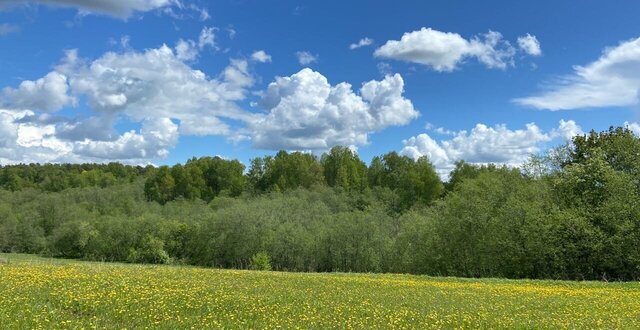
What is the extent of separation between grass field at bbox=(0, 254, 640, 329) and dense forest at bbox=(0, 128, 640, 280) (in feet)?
78.8

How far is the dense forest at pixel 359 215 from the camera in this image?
48406 millimetres

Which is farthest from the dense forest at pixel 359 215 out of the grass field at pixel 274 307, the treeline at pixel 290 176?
the grass field at pixel 274 307

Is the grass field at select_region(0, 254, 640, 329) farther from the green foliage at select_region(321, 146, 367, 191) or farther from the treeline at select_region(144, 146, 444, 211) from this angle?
the green foliage at select_region(321, 146, 367, 191)

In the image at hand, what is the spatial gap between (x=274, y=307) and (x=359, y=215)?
74859mm

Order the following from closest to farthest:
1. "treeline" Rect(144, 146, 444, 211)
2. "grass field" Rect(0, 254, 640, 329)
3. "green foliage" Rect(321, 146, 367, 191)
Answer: "grass field" Rect(0, 254, 640, 329)
"treeline" Rect(144, 146, 444, 211)
"green foliage" Rect(321, 146, 367, 191)

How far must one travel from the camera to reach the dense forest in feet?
159

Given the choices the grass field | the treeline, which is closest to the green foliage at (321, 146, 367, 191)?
the treeline

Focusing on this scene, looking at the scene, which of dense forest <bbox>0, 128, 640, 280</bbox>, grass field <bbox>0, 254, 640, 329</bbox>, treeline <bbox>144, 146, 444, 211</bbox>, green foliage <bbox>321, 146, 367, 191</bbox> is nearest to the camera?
grass field <bbox>0, 254, 640, 329</bbox>

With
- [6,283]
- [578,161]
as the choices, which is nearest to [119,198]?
[578,161]

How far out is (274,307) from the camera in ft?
58.0

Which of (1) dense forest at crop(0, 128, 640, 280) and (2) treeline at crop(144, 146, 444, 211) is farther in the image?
(2) treeline at crop(144, 146, 444, 211)

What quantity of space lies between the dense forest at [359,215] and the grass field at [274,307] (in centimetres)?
2403

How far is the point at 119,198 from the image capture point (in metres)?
151

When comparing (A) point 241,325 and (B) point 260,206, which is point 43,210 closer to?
(B) point 260,206
